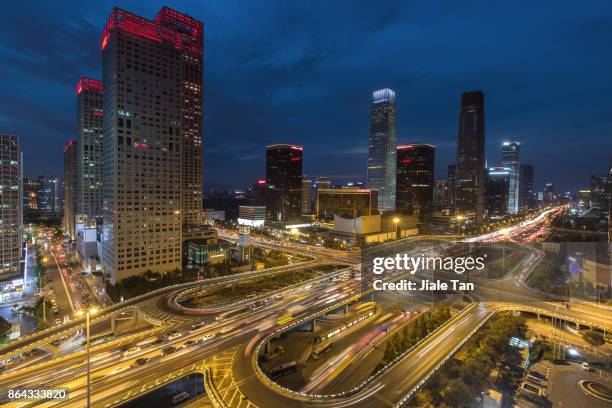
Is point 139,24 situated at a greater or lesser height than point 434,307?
greater

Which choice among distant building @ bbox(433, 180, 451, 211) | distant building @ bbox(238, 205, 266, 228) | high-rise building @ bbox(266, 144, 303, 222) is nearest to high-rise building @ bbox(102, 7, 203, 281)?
distant building @ bbox(238, 205, 266, 228)

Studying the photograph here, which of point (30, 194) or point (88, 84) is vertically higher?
point (88, 84)

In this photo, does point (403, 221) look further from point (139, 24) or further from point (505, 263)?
point (139, 24)

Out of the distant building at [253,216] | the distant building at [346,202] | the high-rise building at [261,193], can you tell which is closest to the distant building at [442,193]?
the distant building at [346,202]

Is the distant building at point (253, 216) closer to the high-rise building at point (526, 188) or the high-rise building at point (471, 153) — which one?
the high-rise building at point (471, 153)

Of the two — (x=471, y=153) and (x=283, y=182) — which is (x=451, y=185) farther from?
(x=283, y=182)

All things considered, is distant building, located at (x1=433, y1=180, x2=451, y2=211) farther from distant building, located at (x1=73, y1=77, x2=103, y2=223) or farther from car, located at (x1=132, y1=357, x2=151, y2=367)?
car, located at (x1=132, y1=357, x2=151, y2=367)

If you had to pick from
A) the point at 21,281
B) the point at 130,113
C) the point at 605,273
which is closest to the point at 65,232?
the point at 21,281

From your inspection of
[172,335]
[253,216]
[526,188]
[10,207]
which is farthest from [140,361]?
[526,188]
